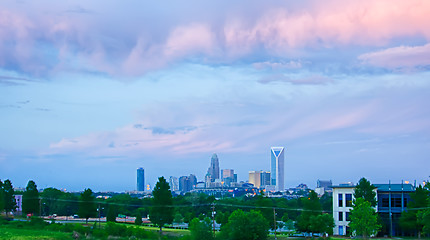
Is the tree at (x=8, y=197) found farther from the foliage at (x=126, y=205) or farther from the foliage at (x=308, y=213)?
the foliage at (x=308, y=213)

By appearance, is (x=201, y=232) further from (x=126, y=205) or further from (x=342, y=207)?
(x=126, y=205)

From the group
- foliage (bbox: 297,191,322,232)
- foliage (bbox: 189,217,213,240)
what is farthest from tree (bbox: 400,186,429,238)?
foliage (bbox: 189,217,213,240)

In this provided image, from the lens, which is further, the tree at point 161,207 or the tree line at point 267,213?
the tree at point 161,207

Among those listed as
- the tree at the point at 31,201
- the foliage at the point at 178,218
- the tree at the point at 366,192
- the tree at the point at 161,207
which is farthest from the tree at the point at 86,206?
the tree at the point at 366,192

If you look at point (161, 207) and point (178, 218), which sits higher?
point (161, 207)

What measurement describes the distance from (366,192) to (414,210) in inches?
272

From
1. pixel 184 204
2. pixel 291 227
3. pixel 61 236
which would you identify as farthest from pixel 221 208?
pixel 61 236

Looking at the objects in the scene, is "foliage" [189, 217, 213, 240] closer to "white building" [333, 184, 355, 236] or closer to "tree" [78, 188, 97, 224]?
"white building" [333, 184, 355, 236]

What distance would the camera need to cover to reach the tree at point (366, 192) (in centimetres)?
7319

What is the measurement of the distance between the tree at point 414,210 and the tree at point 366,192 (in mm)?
4636

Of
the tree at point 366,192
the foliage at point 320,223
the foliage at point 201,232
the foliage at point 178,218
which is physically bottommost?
the foliage at point 178,218

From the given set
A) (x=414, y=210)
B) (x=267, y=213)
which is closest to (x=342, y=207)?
(x=267, y=213)

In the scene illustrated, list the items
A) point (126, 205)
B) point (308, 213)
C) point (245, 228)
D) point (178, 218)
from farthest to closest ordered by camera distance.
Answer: point (126, 205) < point (178, 218) < point (308, 213) < point (245, 228)

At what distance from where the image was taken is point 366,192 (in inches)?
2889
